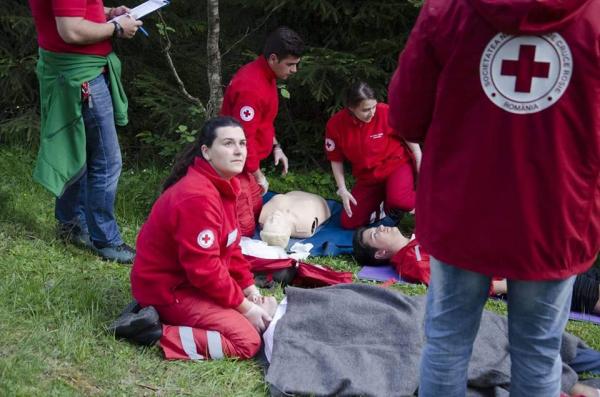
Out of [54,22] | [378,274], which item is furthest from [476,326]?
[54,22]

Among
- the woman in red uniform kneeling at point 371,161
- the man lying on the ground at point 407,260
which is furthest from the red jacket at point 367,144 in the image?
the man lying on the ground at point 407,260

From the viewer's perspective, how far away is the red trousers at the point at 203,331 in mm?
3426

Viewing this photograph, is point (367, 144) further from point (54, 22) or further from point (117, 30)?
point (54, 22)

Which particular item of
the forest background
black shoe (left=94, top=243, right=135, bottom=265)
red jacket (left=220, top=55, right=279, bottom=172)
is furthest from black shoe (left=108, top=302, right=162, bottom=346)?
the forest background

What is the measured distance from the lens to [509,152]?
6.85 feet

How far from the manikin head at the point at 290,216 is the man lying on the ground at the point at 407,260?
20.4 inches

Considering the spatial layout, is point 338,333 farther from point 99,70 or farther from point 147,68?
point 147,68

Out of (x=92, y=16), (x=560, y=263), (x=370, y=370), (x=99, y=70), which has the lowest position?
(x=370, y=370)

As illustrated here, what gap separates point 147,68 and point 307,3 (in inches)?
67.6

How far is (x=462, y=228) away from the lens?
2209mm

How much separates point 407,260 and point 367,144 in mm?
1270

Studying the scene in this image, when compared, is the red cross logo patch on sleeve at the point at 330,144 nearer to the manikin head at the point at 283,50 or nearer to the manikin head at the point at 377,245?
the manikin head at the point at 283,50

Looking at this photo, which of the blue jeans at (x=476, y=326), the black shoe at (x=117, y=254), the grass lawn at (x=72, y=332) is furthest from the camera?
the black shoe at (x=117, y=254)

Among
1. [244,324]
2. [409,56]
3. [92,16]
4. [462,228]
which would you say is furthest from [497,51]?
[92,16]
